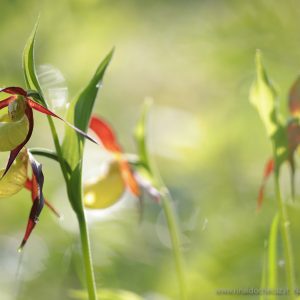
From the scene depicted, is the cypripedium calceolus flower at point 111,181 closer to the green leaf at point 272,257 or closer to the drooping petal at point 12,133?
→ the green leaf at point 272,257

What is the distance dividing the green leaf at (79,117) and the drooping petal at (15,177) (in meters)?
0.06

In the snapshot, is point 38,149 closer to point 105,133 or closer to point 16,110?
point 16,110

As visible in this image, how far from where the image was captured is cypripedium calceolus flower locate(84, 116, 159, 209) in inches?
35.9

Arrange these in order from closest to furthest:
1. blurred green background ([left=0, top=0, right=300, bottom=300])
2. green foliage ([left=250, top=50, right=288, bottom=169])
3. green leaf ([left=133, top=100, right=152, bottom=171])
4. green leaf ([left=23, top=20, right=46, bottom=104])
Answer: green leaf ([left=23, top=20, right=46, bottom=104])
green foliage ([left=250, top=50, right=288, bottom=169])
green leaf ([left=133, top=100, right=152, bottom=171])
blurred green background ([left=0, top=0, right=300, bottom=300])

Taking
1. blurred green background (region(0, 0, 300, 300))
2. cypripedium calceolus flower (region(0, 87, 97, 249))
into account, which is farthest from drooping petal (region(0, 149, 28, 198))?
blurred green background (region(0, 0, 300, 300))

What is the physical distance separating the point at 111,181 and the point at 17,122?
1.30ft

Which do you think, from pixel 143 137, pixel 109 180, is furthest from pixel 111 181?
pixel 143 137

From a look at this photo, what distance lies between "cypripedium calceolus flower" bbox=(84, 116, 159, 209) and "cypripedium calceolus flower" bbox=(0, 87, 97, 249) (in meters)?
0.27

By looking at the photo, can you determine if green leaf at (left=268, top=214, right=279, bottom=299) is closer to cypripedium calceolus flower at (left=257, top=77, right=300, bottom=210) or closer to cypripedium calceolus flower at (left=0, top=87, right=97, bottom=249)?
cypripedium calceolus flower at (left=257, top=77, right=300, bottom=210)

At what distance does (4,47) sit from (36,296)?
945 millimetres

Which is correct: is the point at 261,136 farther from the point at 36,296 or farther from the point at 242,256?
the point at 36,296

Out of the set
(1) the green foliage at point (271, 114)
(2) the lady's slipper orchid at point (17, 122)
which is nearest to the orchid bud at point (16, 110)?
(2) the lady's slipper orchid at point (17, 122)

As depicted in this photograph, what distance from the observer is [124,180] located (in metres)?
0.99

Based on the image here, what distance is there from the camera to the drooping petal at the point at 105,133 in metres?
0.94
